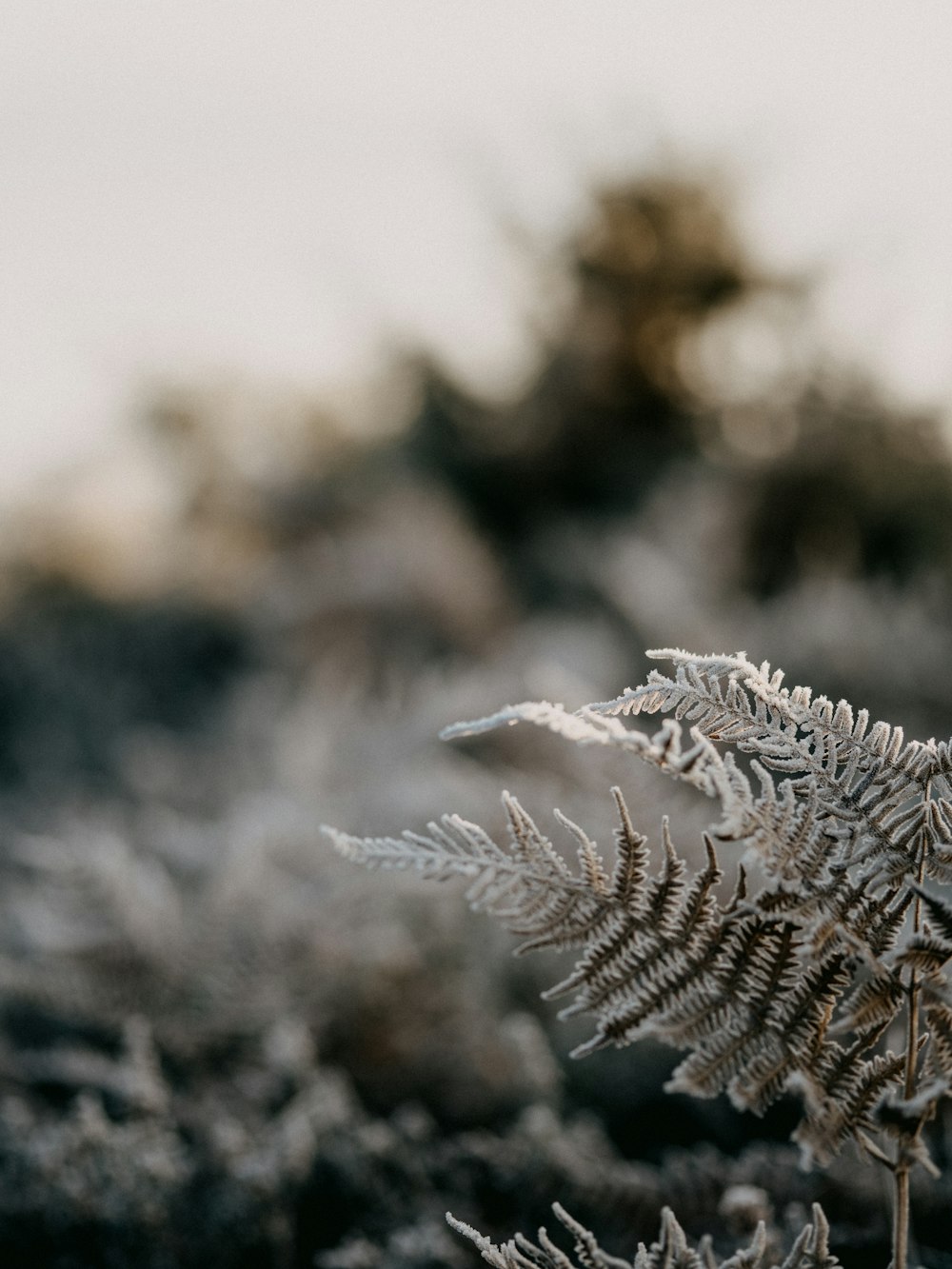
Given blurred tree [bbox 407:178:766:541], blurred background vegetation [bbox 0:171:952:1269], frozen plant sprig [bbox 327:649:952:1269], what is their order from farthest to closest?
blurred tree [bbox 407:178:766:541] < blurred background vegetation [bbox 0:171:952:1269] < frozen plant sprig [bbox 327:649:952:1269]

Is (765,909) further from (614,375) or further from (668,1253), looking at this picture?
(614,375)

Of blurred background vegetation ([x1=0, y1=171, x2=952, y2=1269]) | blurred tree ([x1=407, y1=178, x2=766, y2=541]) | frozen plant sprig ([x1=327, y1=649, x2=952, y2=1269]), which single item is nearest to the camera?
frozen plant sprig ([x1=327, y1=649, x2=952, y2=1269])

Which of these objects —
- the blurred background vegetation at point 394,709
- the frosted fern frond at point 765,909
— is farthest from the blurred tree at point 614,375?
the frosted fern frond at point 765,909

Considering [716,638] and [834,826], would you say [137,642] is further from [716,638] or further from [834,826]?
[834,826]

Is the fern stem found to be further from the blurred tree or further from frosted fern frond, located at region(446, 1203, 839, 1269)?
the blurred tree

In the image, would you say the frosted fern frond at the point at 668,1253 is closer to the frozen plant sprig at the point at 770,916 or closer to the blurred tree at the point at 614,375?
the frozen plant sprig at the point at 770,916

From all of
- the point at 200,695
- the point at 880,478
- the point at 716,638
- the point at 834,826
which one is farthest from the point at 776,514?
the point at 834,826

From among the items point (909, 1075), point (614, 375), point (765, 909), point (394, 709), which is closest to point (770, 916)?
point (765, 909)

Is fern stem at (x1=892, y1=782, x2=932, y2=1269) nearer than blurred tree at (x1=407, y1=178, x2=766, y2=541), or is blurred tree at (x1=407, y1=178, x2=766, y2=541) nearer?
fern stem at (x1=892, y1=782, x2=932, y2=1269)

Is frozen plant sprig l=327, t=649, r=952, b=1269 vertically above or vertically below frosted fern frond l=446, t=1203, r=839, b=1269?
above

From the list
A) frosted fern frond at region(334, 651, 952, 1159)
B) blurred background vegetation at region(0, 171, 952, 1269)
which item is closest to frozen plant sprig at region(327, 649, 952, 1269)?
frosted fern frond at region(334, 651, 952, 1159)
